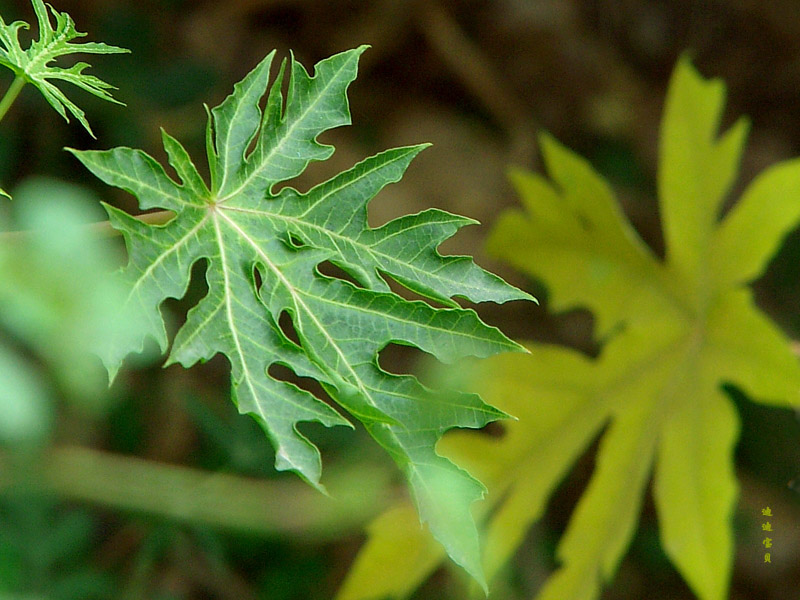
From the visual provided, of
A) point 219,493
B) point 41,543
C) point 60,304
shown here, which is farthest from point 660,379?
point 60,304

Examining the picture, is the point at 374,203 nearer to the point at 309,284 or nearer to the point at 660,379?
the point at 660,379

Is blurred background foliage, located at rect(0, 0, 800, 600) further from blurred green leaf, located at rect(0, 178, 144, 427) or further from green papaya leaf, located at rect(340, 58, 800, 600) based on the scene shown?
blurred green leaf, located at rect(0, 178, 144, 427)

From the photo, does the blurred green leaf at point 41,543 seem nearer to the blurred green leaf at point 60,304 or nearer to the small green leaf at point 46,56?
the small green leaf at point 46,56

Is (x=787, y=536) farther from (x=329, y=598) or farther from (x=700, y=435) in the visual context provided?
(x=329, y=598)

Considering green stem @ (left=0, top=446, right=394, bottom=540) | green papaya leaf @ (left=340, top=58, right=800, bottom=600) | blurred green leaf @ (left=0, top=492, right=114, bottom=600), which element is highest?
green papaya leaf @ (left=340, top=58, right=800, bottom=600)

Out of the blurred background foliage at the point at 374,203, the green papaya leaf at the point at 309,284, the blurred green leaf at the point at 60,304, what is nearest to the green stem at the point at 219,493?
the blurred background foliage at the point at 374,203

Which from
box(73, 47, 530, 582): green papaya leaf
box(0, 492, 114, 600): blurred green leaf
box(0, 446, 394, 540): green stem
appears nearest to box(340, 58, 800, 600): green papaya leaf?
box(0, 446, 394, 540): green stem

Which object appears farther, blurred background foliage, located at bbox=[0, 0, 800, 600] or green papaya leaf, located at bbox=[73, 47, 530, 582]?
blurred background foliage, located at bbox=[0, 0, 800, 600]
